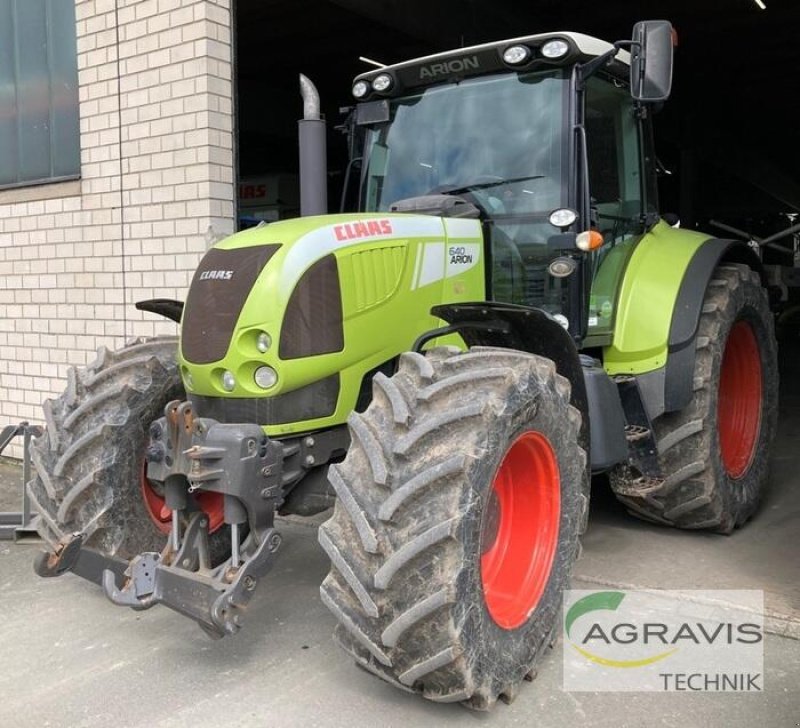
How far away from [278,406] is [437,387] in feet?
2.11

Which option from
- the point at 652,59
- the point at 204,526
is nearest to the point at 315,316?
the point at 204,526

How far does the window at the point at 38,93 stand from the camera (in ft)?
20.4

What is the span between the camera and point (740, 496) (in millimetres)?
4645

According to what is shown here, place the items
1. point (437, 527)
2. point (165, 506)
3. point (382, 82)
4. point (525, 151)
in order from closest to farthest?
point (437, 527) < point (165, 506) < point (525, 151) < point (382, 82)

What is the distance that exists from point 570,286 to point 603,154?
752 mm

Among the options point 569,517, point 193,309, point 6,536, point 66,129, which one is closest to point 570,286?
point 569,517

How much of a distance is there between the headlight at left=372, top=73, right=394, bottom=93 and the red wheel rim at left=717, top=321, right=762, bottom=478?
2.47 meters

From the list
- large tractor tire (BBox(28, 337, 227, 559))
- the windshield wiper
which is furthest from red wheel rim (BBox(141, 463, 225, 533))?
the windshield wiper

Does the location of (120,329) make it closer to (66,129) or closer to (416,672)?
(66,129)

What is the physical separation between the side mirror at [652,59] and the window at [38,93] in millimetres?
4287

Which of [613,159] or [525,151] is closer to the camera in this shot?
[525,151]

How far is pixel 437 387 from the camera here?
275 cm

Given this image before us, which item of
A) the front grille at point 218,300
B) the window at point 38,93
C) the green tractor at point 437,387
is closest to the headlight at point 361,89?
the green tractor at point 437,387

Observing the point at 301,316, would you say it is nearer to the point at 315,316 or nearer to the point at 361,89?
the point at 315,316
